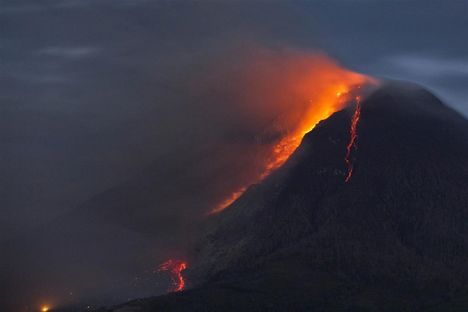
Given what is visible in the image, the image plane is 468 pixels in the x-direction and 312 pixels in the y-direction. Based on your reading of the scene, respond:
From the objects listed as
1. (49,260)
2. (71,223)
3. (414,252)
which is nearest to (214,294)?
(414,252)

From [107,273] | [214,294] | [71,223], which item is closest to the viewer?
[214,294]

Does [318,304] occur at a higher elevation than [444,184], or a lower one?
lower

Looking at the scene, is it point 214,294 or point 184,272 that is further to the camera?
point 184,272

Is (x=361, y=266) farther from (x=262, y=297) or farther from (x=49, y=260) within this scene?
(x=49, y=260)
